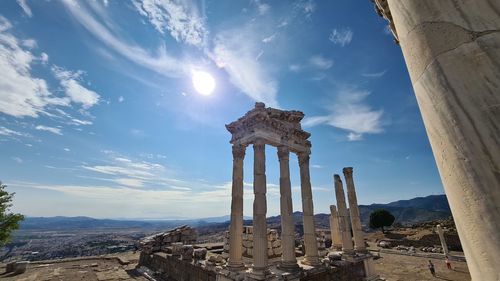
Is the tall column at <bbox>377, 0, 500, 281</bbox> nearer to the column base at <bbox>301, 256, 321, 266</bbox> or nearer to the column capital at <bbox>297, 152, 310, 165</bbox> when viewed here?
the column base at <bbox>301, 256, 321, 266</bbox>

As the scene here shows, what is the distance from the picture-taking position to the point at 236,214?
1289 centimetres

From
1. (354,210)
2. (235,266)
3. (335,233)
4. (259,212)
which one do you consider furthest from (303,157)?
(335,233)

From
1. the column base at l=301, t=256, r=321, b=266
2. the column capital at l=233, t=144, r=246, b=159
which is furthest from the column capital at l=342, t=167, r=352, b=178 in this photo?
the column capital at l=233, t=144, r=246, b=159

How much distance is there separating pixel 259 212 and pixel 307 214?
3639 millimetres

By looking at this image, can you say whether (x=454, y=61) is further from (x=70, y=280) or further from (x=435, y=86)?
(x=70, y=280)

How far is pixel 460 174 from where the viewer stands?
4.58 feet

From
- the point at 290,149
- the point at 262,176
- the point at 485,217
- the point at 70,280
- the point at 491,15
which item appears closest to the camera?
the point at 485,217

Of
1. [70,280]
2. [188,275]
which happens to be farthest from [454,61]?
[70,280]

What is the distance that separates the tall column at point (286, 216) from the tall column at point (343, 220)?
17.9 feet

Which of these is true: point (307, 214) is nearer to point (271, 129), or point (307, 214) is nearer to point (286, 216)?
point (286, 216)

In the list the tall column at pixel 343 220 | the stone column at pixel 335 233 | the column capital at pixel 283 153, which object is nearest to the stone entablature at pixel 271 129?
the column capital at pixel 283 153

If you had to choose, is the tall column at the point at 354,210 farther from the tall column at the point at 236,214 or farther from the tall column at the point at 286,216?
the tall column at the point at 236,214

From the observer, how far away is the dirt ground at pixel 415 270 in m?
16.4

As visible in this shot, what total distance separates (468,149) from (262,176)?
11610mm
